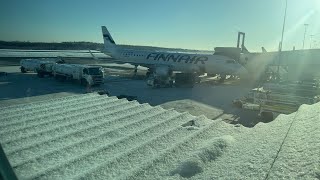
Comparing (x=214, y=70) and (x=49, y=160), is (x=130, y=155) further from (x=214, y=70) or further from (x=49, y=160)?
(x=214, y=70)

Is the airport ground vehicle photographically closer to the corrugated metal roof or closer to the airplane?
the airplane

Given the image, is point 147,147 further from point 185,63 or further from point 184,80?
point 185,63

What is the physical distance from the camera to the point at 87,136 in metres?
8.41

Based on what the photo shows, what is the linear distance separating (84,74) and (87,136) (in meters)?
28.8

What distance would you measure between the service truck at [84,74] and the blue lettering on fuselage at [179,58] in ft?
45.2

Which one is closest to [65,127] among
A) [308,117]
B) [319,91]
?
[308,117]

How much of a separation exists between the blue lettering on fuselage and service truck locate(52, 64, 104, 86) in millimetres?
13791

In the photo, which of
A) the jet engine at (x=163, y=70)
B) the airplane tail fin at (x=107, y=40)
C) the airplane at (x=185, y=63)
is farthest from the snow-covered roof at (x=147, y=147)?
the airplane tail fin at (x=107, y=40)

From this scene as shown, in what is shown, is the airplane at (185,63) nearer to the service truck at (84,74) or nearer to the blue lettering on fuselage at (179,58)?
the blue lettering on fuselage at (179,58)

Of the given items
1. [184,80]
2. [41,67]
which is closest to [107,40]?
[41,67]

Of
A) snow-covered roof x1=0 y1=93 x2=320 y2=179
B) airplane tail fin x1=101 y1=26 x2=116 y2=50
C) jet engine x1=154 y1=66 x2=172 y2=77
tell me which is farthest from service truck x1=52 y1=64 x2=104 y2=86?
snow-covered roof x1=0 y1=93 x2=320 y2=179

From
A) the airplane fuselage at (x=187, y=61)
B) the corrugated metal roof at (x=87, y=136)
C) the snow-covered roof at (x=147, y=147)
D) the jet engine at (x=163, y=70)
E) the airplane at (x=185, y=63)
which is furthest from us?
the airplane fuselage at (x=187, y=61)

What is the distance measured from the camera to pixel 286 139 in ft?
22.0

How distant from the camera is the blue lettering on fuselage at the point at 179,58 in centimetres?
4650
